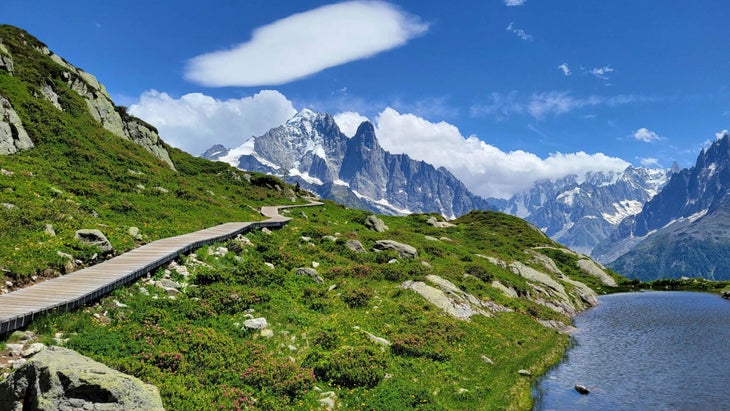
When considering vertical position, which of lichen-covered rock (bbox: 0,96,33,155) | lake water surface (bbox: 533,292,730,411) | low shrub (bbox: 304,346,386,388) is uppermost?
lichen-covered rock (bbox: 0,96,33,155)

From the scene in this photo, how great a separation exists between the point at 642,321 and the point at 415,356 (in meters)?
44.2

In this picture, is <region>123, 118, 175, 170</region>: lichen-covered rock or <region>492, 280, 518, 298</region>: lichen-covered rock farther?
<region>123, 118, 175, 170</region>: lichen-covered rock

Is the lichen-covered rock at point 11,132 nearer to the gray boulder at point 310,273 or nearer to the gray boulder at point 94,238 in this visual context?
the gray boulder at point 94,238

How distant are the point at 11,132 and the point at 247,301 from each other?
33.5 metres

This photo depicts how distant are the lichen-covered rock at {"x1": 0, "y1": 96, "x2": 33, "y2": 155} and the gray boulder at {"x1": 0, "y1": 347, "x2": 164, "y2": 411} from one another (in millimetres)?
36314

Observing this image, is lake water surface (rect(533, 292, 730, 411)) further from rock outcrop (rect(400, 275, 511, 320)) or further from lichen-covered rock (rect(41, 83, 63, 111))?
lichen-covered rock (rect(41, 83, 63, 111))

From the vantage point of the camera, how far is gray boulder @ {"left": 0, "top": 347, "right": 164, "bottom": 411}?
10.7 metres

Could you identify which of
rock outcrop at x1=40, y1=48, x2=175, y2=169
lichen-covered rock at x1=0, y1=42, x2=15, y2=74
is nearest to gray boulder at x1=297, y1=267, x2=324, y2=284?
rock outcrop at x1=40, y1=48, x2=175, y2=169

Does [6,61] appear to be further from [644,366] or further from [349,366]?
[644,366]

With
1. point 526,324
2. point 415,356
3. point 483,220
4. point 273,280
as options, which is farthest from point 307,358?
point 483,220

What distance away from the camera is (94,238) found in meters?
27.0

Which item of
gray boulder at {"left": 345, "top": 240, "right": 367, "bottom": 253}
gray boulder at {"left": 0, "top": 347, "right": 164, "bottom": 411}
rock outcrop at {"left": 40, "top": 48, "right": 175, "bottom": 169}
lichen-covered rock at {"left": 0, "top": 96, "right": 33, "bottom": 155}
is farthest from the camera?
rock outcrop at {"left": 40, "top": 48, "right": 175, "bottom": 169}

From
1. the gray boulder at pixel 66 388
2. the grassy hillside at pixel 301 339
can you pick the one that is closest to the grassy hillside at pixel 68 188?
the grassy hillside at pixel 301 339

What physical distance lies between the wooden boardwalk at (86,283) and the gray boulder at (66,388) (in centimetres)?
520
